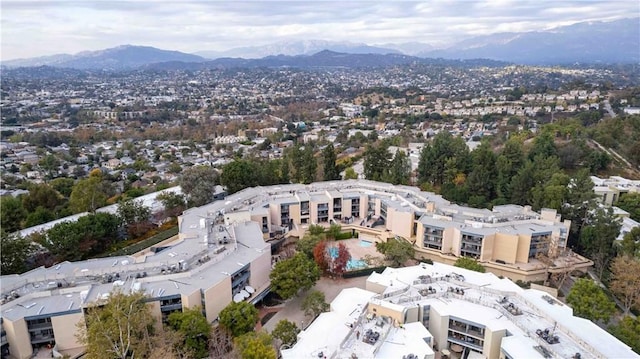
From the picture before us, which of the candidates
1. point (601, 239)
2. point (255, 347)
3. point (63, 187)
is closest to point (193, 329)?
point (255, 347)

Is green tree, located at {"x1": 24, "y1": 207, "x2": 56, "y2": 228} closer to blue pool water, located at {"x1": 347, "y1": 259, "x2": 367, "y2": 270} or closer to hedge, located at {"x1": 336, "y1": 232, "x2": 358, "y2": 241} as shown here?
hedge, located at {"x1": 336, "y1": 232, "x2": 358, "y2": 241}

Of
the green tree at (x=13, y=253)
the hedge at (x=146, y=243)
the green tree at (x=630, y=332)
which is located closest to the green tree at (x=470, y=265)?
the green tree at (x=630, y=332)

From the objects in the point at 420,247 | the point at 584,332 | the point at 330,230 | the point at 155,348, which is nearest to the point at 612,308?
the point at 584,332

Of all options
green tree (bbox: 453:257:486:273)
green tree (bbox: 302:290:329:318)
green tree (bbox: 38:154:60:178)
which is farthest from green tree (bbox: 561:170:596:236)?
green tree (bbox: 38:154:60:178)

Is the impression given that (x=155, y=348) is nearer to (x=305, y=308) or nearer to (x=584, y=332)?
(x=305, y=308)

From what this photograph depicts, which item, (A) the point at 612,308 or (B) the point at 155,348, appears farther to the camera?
(A) the point at 612,308
